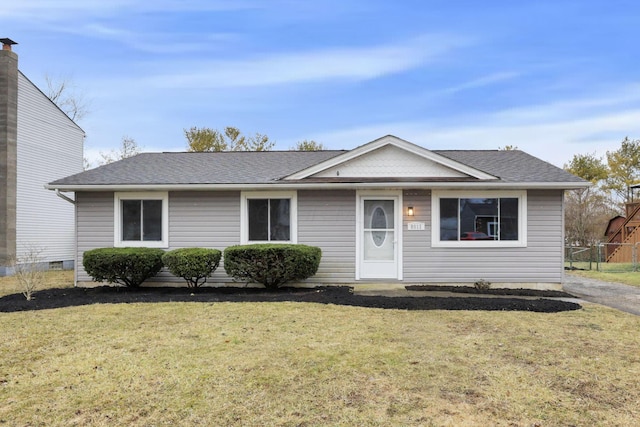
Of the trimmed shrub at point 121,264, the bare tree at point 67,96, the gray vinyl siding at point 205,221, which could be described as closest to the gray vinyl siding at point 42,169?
the trimmed shrub at point 121,264

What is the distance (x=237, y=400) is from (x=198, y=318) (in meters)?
3.41


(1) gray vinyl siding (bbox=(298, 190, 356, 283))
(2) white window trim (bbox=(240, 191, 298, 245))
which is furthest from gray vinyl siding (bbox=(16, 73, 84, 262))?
(1) gray vinyl siding (bbox=(298, 190, 356, 283))

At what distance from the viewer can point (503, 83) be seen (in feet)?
57.9

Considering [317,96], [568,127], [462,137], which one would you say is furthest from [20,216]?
[568,127]

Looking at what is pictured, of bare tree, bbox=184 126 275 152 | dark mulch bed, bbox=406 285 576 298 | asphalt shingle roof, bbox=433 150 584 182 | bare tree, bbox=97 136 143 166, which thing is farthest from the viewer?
bare tree, bbox=97 136 143 166

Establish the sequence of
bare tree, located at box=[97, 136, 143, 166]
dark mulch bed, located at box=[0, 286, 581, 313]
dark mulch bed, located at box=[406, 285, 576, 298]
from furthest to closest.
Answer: bare tree, located at box=[97, 136, 143, 166], dark mulch bed, located at box=[406, 285, 576, 298], dark mulch bed, located at box=[0, 286, 581, 313]

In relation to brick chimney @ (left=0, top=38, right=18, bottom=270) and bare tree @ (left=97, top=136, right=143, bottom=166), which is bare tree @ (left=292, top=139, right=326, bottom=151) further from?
brick chimney @ (left=0, top=38, right=18, bottom=270)

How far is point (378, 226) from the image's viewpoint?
33.1 feet

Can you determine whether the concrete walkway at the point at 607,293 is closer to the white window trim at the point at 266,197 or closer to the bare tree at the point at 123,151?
the white window trim at the point at 266,197

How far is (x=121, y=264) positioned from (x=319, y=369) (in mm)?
6590

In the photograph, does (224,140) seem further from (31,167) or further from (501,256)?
(501,256)

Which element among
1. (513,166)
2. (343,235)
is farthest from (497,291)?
Result: (343,235)

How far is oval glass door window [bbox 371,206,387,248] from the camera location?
10070mm

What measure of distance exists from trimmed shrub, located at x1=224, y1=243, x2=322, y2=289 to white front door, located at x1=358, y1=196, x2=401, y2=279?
1.44 meters
